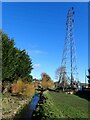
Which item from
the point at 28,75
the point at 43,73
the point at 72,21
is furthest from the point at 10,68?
the point at 43,73

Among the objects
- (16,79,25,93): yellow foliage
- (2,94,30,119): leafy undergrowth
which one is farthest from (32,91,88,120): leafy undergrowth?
(16,79,25,93): yellow foliage

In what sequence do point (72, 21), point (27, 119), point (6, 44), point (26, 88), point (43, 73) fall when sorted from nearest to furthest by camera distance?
point (27, 119), point (6, 44), point (26, 88), point (72, 21), point (43, 73)

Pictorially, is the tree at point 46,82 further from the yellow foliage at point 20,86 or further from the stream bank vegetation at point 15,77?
the yellow foliage at point 20,86

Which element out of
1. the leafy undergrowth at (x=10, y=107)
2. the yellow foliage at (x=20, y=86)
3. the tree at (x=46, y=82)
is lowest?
the leafy undergrowth at (x=10, y=107)

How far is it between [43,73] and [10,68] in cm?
12005

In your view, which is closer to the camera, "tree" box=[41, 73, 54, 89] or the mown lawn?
the mown lawn

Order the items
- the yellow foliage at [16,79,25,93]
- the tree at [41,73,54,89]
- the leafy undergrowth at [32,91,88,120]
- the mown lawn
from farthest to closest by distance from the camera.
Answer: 1. the tree at [41,73,54,89]
2. the yellow foliage at [16,79,25,93]
3. the mown lawn
4. the leafy undergrowth at [32,91,88,120]

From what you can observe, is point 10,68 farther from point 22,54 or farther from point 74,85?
point 74,85

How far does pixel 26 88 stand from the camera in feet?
251

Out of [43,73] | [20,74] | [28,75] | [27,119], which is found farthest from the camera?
[43,73]

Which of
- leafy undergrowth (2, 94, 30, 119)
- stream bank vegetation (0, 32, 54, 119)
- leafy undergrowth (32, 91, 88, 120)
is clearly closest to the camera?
leafy undergrowth (32, 91, 88, 120)

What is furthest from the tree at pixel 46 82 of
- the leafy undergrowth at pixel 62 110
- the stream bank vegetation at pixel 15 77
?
the leafy undergrowth at pixel 62 110

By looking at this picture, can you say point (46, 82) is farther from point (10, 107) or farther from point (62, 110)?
point (62, 110)

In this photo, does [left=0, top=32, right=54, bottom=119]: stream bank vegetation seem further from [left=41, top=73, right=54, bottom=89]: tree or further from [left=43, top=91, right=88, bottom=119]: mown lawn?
[left=41, top=73, right=54, bottom=89]: tree
